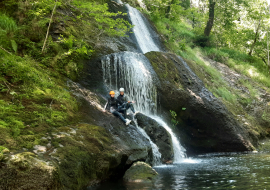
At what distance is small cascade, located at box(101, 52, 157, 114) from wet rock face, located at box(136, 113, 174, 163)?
5.53 ft

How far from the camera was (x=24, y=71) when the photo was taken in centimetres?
706

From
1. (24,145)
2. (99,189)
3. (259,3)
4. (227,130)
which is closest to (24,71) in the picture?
(24,145)

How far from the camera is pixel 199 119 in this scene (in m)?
11.7

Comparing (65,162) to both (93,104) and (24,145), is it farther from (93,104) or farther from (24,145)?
(93,104)

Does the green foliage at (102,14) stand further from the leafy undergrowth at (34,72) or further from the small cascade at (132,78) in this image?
the small cascade at (132,78)

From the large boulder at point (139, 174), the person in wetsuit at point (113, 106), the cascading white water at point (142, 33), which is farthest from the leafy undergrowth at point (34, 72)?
the cascading white water at point (142, 33)

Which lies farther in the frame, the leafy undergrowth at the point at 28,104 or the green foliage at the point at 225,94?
the green foliage at the point at 225,94

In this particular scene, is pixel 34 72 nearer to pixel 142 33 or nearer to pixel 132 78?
pixel 132 78

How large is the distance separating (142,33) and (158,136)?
1093 centimetres

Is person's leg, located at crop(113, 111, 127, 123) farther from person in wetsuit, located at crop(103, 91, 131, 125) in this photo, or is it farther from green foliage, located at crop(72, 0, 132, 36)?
green foliage, located at crop(72, 0, 132, 36)

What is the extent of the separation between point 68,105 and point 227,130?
8472 mm

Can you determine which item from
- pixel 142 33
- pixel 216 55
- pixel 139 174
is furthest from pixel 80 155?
pixel 216 55

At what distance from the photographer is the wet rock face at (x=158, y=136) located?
29.4 feet

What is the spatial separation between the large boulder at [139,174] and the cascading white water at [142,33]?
11.0m
